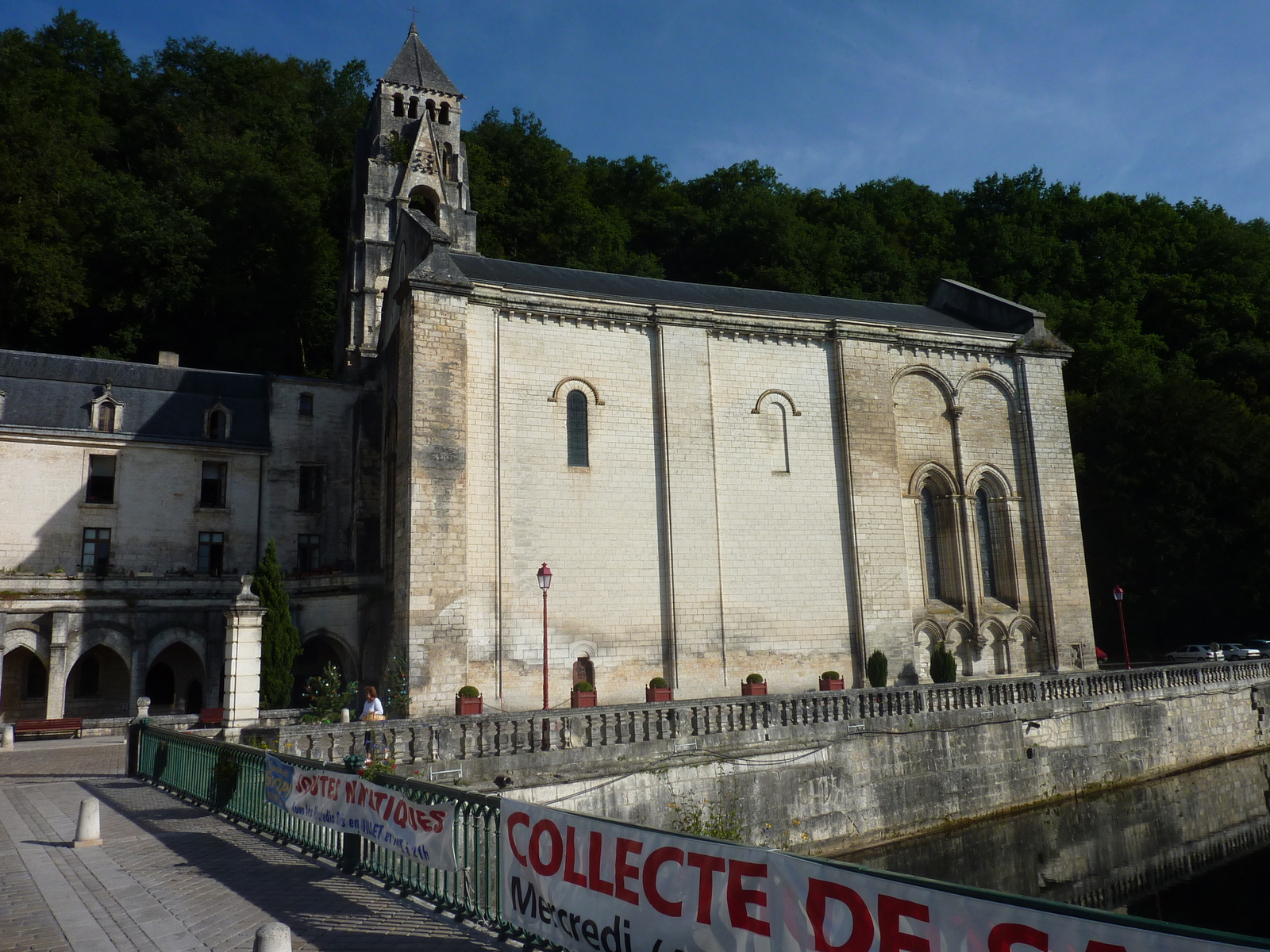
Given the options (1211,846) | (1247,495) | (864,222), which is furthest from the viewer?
(864,222)

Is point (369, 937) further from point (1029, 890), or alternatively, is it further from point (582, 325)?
point (582, 325)

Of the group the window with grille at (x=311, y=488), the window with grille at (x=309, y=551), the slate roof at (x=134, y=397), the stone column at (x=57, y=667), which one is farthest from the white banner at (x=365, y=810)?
the slate roof at (x=134, y=397)

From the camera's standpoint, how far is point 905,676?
22312 mm

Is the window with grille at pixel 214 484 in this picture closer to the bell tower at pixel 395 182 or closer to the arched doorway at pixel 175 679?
the arched doorway at pixel 175 679

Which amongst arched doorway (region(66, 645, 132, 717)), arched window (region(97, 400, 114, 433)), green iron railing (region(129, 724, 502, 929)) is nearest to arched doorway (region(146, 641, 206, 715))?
arched doorway (region(66, 645, 132, 717))

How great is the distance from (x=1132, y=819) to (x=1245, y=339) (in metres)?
35.1

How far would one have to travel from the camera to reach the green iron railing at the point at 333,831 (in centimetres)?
640

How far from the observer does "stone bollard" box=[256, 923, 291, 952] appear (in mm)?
4738

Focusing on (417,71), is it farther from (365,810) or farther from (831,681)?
(365,810)

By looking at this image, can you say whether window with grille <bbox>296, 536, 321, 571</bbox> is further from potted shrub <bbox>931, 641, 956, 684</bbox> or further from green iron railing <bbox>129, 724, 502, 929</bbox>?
potted shrub <bbox>931, 641, 956, 684</bbox>

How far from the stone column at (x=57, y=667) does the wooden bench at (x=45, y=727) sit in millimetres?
1715

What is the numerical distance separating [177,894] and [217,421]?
23.0 m

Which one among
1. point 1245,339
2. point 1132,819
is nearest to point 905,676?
point 1132,819

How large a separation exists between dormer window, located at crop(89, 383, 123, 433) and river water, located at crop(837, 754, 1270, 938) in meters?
23.9
